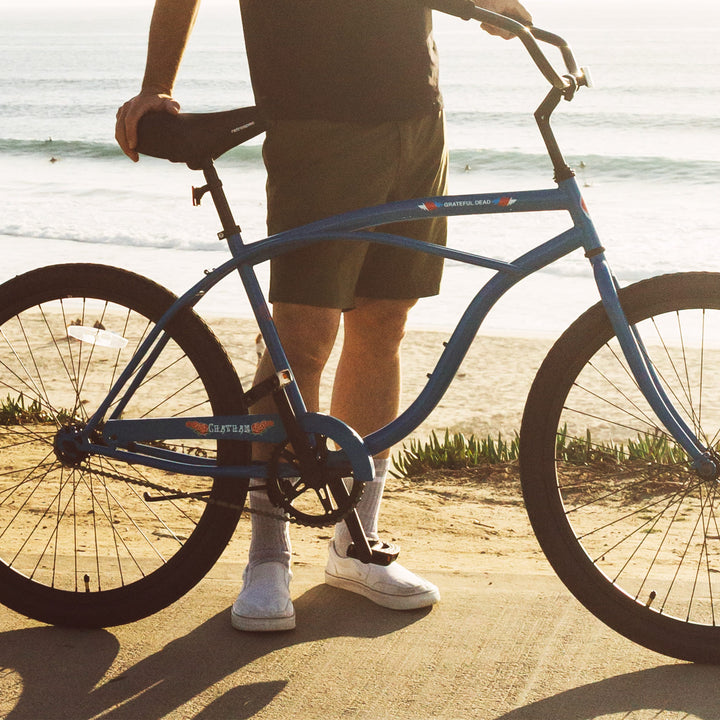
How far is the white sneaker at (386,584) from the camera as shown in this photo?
2.61 meters

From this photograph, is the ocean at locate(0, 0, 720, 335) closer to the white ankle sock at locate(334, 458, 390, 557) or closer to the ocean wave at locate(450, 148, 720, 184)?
the ocean wave at locate(450, 148, 720, 184)

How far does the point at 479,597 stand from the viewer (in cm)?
267

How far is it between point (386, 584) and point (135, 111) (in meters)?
1.32

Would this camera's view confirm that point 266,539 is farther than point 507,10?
Yes

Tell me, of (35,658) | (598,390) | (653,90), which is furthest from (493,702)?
(653,90)

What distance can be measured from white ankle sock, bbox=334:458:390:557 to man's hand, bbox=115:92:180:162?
106cm

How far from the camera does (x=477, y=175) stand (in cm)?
2050

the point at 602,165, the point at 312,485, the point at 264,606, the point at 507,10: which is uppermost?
the point at 602,165

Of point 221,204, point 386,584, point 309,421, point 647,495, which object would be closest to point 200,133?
point 221,204

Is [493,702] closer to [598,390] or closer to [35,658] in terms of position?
[35,658]

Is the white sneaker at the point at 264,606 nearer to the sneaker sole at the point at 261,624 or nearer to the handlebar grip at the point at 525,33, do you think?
the sneaker sole at the point at 261,624

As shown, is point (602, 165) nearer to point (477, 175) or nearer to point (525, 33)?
point (477, 175)

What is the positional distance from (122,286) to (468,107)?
28136 mm

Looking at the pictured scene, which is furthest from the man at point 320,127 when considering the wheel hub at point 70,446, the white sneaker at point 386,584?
the wheel hub at point 70,446
